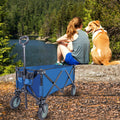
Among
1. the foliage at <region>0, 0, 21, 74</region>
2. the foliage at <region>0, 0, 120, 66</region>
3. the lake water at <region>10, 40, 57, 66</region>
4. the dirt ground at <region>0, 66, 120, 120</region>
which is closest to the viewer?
the dirt ground at <region>0, 66, 120, 120</region>

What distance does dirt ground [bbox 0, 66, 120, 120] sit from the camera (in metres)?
2.80

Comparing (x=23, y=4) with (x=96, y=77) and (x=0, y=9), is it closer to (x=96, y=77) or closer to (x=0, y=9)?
(x=0, y=9)

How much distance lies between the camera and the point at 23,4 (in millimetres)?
141875

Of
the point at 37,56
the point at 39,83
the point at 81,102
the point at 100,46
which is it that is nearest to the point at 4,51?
the point at 100,46

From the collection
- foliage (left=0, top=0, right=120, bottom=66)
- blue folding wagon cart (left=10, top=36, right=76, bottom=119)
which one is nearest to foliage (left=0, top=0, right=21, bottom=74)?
foliage (left=0, top=0, right=120, bottom=66)

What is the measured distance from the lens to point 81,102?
3.39 metres

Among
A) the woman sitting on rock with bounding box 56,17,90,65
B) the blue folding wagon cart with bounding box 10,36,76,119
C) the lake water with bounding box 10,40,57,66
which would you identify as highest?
the lake water with bounding box 10,40,57,66

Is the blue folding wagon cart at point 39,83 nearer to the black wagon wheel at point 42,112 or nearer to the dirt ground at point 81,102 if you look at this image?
the black wagon wheel at point 42,112

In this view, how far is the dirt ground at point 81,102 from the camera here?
2805mm

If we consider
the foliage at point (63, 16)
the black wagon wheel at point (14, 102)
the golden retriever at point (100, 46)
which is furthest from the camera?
the foliage at point (63, 16)

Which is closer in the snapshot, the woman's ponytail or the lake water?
the woman's ponytail

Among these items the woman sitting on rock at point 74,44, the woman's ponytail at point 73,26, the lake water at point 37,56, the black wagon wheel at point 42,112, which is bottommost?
the black wagon wheel at point 42,112

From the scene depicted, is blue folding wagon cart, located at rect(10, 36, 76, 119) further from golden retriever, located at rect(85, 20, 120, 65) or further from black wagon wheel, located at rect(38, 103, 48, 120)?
golden retriever, located at rect(85, 20, 120, 65)

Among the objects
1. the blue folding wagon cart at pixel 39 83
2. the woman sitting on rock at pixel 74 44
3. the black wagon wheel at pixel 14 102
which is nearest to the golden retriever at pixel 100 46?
the woman sitting on rock at pixel 74 44
